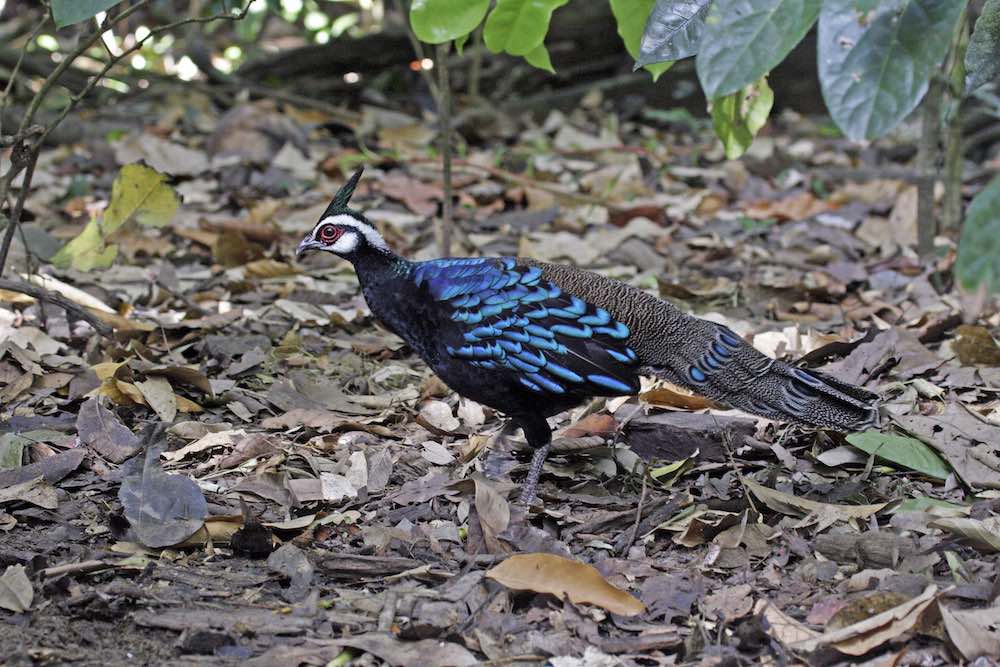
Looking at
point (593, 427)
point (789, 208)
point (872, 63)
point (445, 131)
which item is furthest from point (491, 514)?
point (789, 208)

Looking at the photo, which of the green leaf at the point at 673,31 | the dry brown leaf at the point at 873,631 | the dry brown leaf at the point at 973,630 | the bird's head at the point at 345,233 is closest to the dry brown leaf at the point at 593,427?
→ the bird's head at the point at 345,233

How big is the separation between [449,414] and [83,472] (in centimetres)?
150

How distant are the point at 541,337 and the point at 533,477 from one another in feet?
1.64

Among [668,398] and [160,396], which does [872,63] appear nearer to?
[668,398]

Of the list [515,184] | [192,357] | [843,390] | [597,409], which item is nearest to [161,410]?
[192,357]

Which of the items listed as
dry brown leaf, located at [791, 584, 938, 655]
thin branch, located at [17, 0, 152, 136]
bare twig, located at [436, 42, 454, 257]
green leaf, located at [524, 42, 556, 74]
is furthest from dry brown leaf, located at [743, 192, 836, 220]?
dry brown leaf, located at [791, 584, 938, 655]

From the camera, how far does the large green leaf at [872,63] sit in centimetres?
229

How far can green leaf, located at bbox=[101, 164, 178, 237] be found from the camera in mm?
5219

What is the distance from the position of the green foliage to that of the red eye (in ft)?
3.09

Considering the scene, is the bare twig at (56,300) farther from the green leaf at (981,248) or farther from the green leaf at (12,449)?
the green leaf at (981,248)

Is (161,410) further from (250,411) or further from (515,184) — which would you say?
(515,184)

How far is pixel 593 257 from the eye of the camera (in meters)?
7.04

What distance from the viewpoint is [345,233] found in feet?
15.2

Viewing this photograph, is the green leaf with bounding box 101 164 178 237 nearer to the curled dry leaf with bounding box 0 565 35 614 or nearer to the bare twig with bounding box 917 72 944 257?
the curled dry leaf with bounding box 0 565 35 614
